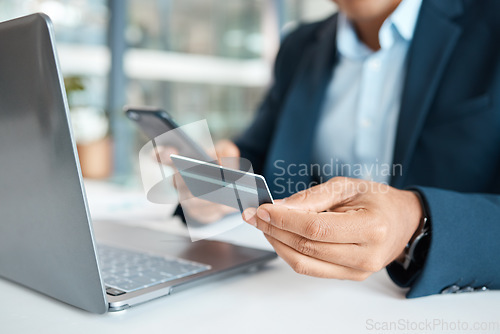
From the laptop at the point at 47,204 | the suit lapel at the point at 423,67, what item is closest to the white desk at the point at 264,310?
the laptop at the point at 47,204

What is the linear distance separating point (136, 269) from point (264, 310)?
6.5 inches

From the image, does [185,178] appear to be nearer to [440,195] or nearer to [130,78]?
[440,195]

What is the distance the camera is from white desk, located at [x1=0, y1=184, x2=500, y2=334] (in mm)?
395

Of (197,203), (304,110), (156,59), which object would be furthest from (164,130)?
(156,59)

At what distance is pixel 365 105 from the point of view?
3.33ft

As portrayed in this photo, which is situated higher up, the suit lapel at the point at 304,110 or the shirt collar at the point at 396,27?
the shirt collar at the point at 396,27

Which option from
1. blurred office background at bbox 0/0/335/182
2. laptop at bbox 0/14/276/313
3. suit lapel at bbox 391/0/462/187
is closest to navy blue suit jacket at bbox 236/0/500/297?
suit lapel at bbox 391/0/462/187

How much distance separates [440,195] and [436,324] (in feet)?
0.51

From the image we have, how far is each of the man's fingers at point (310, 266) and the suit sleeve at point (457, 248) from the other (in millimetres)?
84

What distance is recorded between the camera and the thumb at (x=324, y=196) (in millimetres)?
423

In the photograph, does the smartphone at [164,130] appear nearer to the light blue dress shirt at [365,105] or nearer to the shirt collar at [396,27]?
the light blue dress shirt at [365,105]

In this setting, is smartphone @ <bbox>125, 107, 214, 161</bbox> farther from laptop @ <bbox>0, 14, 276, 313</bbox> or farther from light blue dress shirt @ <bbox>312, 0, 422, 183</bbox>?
light blue dress shirt @ <bbox>312, 0, 422, 183</bbox>

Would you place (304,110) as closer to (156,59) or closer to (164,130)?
(164,130)

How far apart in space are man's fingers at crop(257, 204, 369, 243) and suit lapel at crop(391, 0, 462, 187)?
1.58 feet
